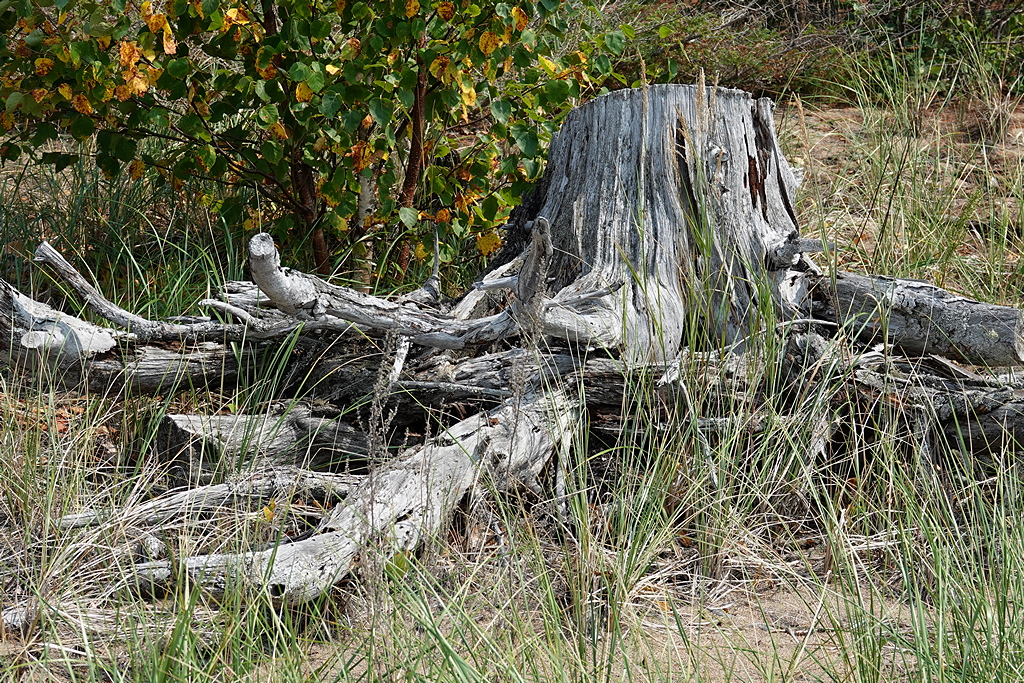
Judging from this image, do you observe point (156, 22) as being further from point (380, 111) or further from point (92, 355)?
point (92, 355)

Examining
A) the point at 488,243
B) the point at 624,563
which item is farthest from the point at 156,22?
the point at 624,563

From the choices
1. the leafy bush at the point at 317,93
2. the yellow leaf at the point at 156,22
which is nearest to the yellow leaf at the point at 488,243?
the leafy bush at the point at 317,93

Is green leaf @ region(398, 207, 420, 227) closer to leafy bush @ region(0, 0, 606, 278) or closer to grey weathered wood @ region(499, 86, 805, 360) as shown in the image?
leafy bush @ region(0, 0, 606, 278)

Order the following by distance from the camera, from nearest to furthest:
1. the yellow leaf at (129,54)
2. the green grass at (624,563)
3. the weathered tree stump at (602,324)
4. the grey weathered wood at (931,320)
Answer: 1. the green grass at (624,563)
2. the weathered tree stump at (602,324)
3. the grey weathered wood at (931,320)
4. the yellow leaf at (129,54)

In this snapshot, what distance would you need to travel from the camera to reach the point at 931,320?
3092mm

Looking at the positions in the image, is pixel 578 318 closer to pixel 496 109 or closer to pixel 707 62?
pixel 496 109

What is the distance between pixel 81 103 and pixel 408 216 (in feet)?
4.17

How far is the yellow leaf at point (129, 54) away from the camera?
129 inches

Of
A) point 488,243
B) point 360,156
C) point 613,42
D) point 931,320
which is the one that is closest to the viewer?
point 931,320

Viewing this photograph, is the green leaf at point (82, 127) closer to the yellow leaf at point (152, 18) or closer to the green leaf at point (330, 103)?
the yellow leaf at point (152, 18)

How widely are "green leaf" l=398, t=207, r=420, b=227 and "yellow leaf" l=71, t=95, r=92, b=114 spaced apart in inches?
47.7

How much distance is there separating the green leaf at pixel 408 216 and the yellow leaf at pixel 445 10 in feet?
2.63

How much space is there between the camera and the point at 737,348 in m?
3.15

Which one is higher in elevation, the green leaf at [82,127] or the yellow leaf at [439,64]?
the yellow leaf at [439,64]
